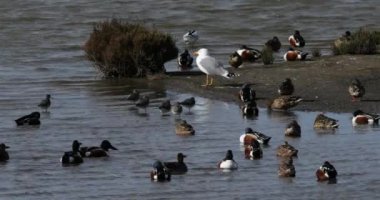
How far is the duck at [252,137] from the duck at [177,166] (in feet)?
6.27

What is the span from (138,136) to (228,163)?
380cm

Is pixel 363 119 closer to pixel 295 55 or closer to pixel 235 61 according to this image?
pixel 235 61

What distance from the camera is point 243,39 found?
38.8 m

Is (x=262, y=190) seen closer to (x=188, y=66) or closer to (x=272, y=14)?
(x=188, y=66)

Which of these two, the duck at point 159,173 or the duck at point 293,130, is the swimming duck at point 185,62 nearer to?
the duck at point 293,130

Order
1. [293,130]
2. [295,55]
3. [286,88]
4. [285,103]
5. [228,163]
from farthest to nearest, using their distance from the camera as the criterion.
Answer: [295,55] < [286,88] < [285,103] < [293,130] < [228,163]

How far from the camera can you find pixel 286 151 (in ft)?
65.7

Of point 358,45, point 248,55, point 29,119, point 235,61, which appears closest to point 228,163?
point 29,119

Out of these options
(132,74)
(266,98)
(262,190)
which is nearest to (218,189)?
A: (262,190)

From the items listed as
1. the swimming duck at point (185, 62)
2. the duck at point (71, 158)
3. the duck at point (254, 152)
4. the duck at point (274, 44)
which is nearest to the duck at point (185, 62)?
the swimming duck at point (185, 62)

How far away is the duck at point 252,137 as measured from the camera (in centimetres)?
2112

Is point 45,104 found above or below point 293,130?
above

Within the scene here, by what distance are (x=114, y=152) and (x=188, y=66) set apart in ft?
37.2

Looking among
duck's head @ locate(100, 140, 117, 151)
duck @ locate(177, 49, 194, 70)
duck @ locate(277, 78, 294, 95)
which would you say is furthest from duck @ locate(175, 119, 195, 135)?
duck @ locate(177, 49, 194, 70)
